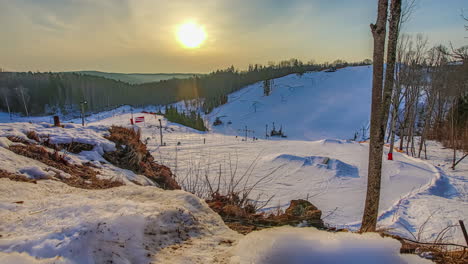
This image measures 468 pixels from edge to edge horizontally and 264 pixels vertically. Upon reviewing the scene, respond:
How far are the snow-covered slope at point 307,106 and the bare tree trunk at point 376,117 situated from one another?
44.1m

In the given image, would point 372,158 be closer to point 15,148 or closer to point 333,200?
point 15,148

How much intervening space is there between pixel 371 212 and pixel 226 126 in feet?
180

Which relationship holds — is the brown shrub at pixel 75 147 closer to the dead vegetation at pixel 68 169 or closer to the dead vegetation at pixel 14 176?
the dead vegetation at pixel 68 169

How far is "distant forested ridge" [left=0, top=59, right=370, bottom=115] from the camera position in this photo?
69500 millimetres

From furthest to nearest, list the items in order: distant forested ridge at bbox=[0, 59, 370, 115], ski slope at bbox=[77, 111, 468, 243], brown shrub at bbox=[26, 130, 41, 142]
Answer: distant forested ridge at bbox=[0, 59, 370, 115] < ski slope at bbox=[77, 111, 468, 243] < brown shrub at bbox=[26, 130, 41, 142]

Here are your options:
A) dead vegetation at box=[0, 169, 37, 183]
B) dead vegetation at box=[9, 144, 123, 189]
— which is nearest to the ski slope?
dead vegetation at box=[9, 144, 123, 189]

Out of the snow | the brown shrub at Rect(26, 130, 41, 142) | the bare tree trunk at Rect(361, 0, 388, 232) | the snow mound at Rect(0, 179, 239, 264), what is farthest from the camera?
the brown shrub at Rect(26, 130, 41, 142)

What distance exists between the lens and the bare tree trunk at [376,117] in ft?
10.2

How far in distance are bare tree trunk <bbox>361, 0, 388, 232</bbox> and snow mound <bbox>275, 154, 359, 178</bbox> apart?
371 inches

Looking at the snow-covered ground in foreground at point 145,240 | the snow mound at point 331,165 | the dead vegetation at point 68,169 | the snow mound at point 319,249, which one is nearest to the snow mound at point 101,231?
the snow-covered ground in foreground at point 145,240

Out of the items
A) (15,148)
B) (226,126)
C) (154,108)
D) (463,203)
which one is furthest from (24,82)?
(463,203)

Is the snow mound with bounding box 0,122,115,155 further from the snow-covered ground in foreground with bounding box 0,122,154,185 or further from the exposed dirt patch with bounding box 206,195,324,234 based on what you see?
the exposed dirt patch with bounding box 206,195,324,234

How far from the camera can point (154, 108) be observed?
307 feet

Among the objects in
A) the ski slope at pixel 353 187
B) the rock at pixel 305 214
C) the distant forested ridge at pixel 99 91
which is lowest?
the ski slope at pixel 353 187
